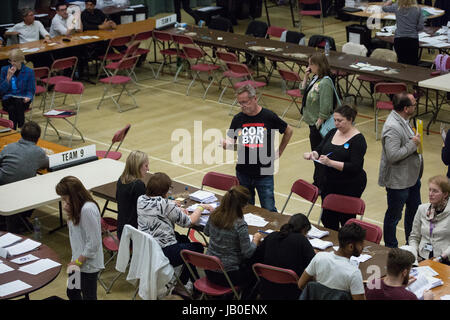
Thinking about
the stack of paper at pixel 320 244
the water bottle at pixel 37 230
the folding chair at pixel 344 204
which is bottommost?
the water bottle at pixel 37 230

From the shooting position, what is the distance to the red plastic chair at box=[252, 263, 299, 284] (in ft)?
18.7

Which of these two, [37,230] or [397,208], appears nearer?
[397,208]

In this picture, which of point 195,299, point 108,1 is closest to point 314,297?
point 195,299

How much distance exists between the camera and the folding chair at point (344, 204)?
7.10 metres

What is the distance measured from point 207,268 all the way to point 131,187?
3.54 feet

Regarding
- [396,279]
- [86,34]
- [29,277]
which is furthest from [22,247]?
[86,34]

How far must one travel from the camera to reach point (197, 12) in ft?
62.0

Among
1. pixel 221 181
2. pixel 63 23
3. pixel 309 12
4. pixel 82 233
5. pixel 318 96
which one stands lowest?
pixel 221 181

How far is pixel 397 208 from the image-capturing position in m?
7.50

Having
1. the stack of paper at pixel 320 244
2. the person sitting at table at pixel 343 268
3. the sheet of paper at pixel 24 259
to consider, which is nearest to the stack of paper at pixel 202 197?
the stack of paper at pixel 320 244

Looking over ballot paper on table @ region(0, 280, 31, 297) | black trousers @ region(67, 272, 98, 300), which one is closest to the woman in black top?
black trousers @ region(67, 272, 98, 300)

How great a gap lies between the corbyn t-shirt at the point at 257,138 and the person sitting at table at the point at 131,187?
1.30 meters

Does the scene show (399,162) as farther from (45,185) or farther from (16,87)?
(16,87)

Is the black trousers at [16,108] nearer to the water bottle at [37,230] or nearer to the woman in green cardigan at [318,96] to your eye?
the water bottle at [37,230]
